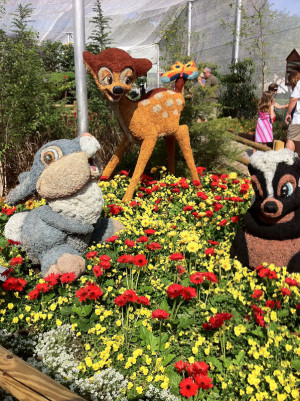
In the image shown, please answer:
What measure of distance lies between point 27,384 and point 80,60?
Answer: 3649 mm

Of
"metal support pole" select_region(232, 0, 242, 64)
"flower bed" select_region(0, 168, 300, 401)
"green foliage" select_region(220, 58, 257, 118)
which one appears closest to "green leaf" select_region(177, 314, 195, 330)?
"flower bed" select_region(0, 168, 300, 401)

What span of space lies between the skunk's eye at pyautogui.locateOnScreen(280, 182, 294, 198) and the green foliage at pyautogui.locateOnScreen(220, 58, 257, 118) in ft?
26.9

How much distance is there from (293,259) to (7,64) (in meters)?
4.08

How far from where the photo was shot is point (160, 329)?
1908mm

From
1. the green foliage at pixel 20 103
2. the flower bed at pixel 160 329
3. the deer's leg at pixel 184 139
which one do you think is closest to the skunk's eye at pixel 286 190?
the flower bed at pixel 160 329

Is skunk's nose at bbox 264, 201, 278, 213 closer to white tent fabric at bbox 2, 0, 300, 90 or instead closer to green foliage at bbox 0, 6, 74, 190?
green foliage at bbox 0, 6, 74, 190

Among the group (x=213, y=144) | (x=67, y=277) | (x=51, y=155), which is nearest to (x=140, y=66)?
(x=51, y=155)

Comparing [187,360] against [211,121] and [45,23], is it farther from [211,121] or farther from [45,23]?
[45,23]

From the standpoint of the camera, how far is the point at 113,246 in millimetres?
2814

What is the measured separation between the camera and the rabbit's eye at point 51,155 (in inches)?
96.8

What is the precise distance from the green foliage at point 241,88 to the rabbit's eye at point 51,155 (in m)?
8.35

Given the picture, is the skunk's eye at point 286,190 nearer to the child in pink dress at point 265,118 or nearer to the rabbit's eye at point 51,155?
the rabbit's eye at point 51,155

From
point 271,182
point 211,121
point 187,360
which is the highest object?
point 211,121

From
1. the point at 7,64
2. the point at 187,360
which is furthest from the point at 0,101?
the point at 187,360
